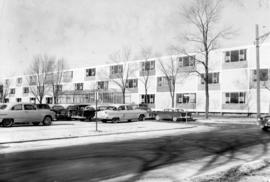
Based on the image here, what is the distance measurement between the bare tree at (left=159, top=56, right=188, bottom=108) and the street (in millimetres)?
34513

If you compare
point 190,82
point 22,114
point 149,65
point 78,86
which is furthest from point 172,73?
point 22,114

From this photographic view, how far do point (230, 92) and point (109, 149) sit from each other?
3432cm

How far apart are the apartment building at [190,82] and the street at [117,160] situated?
90.8 feet

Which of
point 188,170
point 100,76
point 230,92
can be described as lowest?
point 188,170

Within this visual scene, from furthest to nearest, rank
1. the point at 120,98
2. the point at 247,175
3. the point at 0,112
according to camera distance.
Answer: the point at 120,98, the point at 0,112, the point at 247,175

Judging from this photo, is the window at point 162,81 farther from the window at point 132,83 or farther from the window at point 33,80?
the window at point 33,80

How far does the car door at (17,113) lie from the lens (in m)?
19.2

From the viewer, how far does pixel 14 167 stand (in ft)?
25.0

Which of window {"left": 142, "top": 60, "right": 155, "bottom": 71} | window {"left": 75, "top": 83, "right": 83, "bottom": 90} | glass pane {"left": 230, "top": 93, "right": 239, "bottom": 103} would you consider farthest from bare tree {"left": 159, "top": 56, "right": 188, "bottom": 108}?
window {"left": 75, "top": 83, "right": 83, "bottom": 90}

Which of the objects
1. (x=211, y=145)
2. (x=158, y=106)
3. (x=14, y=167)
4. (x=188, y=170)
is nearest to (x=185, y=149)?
(x=211, y=145)

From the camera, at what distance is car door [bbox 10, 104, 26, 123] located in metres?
19.2

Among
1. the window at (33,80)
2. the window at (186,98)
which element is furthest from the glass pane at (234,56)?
the window at (33,80)

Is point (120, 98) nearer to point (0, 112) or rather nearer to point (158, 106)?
point (158, 106)

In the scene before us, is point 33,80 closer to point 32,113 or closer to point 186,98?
point 186,98
